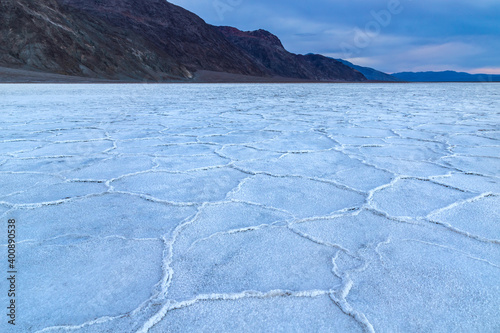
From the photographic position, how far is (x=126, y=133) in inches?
110

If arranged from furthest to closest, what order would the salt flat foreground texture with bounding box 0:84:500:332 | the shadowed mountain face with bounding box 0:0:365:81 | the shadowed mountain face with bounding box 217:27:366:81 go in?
the shadowed mountain face with bounding box 217:27:366:81
the shadowed mountain face with bounding box 0:0:365:81
the salt flat foreground texture with bounding box 0:84:500:332

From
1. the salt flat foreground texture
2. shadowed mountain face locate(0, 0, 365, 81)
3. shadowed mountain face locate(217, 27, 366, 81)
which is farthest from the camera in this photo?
shadowed mountain face locate(217, 27, 366, 81)

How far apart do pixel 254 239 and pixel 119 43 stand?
1168 inches

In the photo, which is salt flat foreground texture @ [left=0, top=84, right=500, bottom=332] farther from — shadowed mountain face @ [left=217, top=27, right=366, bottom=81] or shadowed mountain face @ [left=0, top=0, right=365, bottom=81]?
shadowed mountain face @ [left=217, top=27, right=366, bottom=81]

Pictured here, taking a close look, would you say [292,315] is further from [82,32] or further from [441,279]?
[82,32]

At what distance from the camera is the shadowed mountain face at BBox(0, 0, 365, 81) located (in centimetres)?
2094

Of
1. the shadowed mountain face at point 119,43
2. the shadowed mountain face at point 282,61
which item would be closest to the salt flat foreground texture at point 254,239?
the shadowed mountain face at point 119,43

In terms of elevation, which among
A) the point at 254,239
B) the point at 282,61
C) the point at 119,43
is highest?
the point at 119,43

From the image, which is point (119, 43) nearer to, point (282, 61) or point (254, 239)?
point (282, 61)

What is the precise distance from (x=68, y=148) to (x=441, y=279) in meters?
2.10

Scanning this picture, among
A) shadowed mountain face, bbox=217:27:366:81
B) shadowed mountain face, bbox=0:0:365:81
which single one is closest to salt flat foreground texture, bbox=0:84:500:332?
shadowed mountain face, bbox=0:0:365:81

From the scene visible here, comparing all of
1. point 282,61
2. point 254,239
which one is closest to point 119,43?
point 282,61

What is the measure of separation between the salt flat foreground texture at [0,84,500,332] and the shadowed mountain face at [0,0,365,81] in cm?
2240

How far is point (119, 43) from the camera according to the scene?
27.3 meters
